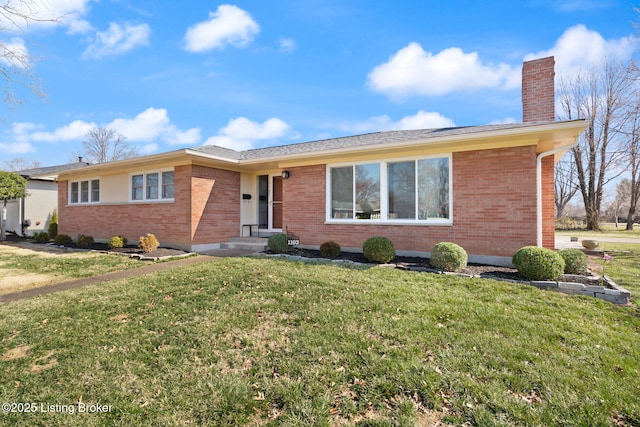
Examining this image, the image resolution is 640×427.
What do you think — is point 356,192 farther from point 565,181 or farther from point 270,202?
point 565,181

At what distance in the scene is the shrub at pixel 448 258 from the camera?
21.9ft

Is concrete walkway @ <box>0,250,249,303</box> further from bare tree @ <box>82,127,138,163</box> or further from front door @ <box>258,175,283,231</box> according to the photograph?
bare tree @ <box>82,127,138,163</box>

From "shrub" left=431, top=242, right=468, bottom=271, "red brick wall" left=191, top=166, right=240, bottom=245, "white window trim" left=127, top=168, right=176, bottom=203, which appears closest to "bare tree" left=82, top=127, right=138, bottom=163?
"white window trim" left=127, top=168, right=176, bottom=203

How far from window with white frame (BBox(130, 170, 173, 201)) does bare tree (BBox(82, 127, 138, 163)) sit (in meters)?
28.0

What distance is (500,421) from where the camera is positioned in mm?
2414

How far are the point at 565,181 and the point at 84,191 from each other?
42410mm

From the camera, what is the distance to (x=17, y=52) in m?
7.15

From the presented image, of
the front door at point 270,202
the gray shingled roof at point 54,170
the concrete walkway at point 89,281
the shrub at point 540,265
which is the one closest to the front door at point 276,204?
the front door at point 270,202

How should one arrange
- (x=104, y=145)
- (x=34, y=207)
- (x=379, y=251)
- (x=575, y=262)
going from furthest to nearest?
(x=104, y=145) → (x=34, y=207) → (x=379, y=251) → (x=575, y=262)

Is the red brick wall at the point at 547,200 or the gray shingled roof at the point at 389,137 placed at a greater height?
the gray shingled roof at the point at 389,137

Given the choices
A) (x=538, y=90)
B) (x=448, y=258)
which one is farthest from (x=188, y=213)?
(x=538, y=90)

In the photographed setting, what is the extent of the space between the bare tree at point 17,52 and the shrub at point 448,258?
9965 millimetres

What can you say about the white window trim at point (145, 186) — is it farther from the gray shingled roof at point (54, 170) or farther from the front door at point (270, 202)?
the gray shingled roof at point (54, 170)

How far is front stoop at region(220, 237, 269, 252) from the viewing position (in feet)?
36.5
